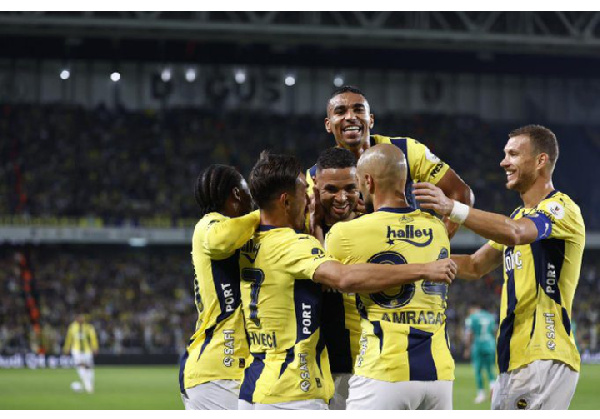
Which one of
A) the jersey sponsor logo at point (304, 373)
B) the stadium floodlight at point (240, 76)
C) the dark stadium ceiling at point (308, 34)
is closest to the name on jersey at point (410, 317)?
the jersey sponsor logo at point (304, 373)

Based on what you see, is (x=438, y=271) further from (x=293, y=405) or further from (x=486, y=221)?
(x=293, y=405)

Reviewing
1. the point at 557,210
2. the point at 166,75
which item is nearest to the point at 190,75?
the point at 166,75

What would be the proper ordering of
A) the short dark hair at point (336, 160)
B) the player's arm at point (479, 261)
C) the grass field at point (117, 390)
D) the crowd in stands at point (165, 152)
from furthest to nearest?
the crowd in stands at point (165, 152), the grass field at point (117, 390), the player's arm at point (479, 261), the short dark hair at point (336, 160)

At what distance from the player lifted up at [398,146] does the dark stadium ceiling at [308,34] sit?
20.7m

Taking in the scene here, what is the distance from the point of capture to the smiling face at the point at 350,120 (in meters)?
5.64

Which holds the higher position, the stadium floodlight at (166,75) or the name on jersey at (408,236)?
the stadium floodlight at (166,75)

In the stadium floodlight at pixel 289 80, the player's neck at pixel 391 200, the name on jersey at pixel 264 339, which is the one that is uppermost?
the stadium floodlight at pixel 289 80

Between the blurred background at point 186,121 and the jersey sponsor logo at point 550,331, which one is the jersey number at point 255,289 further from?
the blurred background at point 186,121

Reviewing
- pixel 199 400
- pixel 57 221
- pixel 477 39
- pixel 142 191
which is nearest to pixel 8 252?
pixel 57 221

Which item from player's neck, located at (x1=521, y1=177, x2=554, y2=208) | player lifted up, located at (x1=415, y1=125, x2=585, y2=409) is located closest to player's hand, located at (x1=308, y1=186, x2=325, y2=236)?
player lifted up, located at (x1=415, y1=125, x2=585, y2=409)

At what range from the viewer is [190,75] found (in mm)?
37250

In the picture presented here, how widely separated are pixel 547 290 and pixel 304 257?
61.7 inches

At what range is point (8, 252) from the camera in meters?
32.7

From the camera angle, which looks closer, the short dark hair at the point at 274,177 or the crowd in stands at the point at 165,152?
the short dark hair at the point at 274,177
